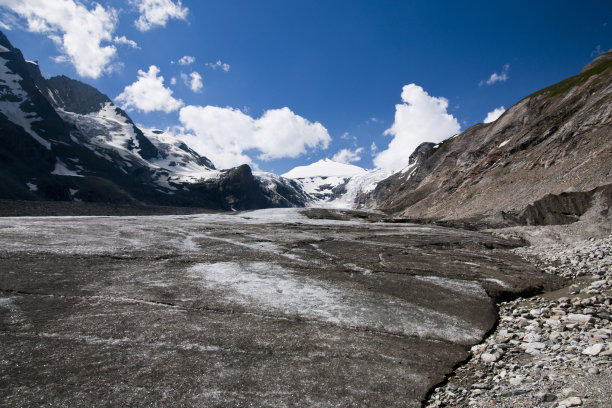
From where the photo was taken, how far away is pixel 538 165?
56.3m

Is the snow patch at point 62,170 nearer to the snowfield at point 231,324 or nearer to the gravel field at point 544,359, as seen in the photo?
the snowfield at point 231,324

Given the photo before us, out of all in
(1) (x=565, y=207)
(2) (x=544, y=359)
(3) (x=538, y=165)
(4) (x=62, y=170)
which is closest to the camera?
(2) (x=544, y=359)

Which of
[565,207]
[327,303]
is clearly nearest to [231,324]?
[327,303]

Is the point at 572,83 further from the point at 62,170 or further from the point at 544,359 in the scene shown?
the point at 62,170

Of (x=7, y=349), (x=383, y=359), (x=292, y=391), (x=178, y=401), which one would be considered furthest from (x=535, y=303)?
(x=7, y=349)

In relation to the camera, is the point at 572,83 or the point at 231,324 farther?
the point at 572,83

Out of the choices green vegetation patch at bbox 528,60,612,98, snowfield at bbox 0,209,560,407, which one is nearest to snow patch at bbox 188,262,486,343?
snowfield at bbox 0,209,560,407

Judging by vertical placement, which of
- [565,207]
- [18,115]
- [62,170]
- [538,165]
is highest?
[18,115]

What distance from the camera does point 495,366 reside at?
8438mm

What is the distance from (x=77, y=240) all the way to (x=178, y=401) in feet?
75.8

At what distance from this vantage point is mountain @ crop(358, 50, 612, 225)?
3681 centimetres

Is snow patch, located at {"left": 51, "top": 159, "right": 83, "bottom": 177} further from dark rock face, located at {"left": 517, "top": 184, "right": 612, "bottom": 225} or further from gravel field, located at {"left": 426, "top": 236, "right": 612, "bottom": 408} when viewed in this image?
gravel field, located at {"left": 426, "top": 236, "right": 612, "bottom": 408}

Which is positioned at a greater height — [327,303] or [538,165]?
[538,165]

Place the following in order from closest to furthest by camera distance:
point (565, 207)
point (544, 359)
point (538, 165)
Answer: point (544, 359) → point (565, 207) → point (538, 165)
